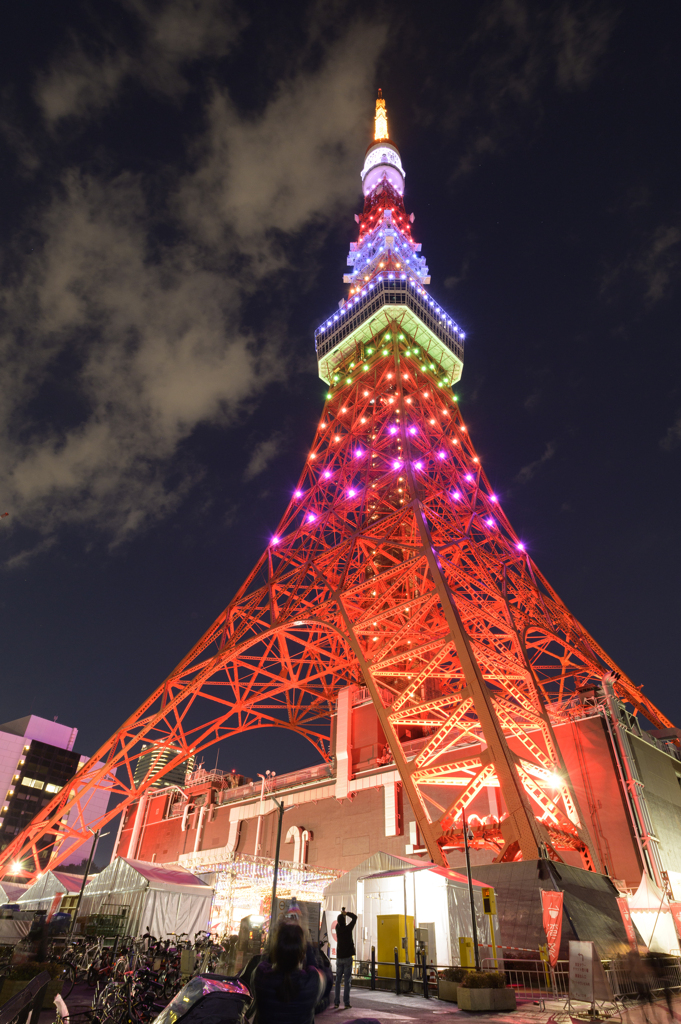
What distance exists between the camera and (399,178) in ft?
157

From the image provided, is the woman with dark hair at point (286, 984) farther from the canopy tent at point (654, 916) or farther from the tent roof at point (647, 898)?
the tent roof at point (647, 898)

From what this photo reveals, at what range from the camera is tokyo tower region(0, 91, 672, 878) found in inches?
675

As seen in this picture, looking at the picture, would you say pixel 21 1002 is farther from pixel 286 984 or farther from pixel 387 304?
pixel 387 304

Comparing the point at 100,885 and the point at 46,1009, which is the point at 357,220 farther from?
the point at 46,1009

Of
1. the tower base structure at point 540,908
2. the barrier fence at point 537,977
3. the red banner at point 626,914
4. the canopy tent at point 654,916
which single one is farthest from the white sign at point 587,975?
the canopy tent at point 654,916

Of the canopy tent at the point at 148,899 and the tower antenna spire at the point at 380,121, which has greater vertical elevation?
the tower antenna spire at the point at 380,121

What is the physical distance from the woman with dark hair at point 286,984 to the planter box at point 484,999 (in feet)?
26.6

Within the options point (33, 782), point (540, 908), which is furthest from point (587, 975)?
point (33, 782)

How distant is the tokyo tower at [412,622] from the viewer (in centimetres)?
1714

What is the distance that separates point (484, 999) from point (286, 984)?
8.43 m

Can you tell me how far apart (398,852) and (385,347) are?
1046 inches

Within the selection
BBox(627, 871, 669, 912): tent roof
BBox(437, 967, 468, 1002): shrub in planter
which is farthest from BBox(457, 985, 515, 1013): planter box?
BBox(627, 871, 669, 912): tent roof

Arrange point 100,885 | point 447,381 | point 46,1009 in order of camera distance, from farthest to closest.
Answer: point 447,381 → point 100,885 → point 46,1009

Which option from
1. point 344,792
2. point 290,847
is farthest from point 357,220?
point 290,847
